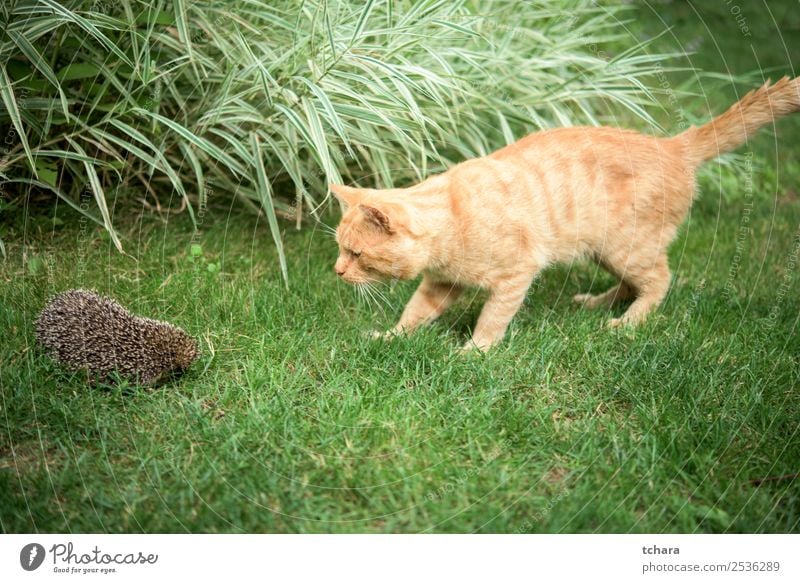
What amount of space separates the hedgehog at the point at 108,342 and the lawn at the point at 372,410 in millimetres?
94

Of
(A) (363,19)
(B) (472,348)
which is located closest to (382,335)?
(B) (472,348)

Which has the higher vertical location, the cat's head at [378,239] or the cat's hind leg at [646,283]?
the cat's head at [378,239]

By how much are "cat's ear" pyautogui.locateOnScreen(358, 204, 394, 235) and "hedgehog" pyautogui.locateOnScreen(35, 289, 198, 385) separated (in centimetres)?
103

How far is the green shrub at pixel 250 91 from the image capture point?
13.1 ft

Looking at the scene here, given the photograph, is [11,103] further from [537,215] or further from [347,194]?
[537,215]

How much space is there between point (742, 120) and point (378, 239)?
87.7 inches

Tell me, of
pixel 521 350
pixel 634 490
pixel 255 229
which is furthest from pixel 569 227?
pixel 255 229

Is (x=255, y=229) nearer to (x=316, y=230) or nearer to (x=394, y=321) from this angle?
(x=316, y=230)

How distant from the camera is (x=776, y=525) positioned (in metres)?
2.80

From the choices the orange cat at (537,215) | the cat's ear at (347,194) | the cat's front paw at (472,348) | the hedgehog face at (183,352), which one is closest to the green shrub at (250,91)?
the cat's ear at (347,194)

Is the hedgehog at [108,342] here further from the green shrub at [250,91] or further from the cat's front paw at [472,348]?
the cat's front paw at [472,348]

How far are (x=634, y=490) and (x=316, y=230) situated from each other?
2.90m

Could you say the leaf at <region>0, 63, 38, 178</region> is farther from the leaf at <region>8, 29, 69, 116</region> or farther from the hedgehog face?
the hedgehog face

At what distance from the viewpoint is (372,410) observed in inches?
126
